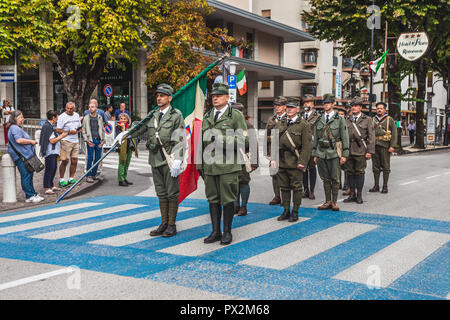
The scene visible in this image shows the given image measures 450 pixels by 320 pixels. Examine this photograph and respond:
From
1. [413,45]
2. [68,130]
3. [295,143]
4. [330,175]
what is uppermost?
[413,45]

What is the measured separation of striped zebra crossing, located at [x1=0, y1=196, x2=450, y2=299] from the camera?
4.65 m

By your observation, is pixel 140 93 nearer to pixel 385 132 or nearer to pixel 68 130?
pixel 68 130

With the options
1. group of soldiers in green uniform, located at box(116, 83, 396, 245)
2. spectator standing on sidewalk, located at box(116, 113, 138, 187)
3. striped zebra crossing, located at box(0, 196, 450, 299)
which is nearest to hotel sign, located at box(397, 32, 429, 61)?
group of soldiers in green uniform, located at box(116, 83, 396, 245)

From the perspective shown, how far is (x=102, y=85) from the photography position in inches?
1289

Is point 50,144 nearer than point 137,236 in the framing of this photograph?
No

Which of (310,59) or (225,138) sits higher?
(310,59)

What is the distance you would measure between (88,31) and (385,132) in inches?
571

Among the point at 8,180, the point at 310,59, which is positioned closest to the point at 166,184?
the point at 8,180

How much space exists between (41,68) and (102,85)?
4.04 meters

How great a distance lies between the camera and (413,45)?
22.3 m

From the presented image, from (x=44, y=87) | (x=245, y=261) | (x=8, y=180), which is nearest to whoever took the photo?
(x=245, y=261)

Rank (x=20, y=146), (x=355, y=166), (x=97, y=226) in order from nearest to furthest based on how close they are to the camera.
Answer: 1. (x=97, y=226)
2. (x=20, y=146)
3. (x=355, y=166)

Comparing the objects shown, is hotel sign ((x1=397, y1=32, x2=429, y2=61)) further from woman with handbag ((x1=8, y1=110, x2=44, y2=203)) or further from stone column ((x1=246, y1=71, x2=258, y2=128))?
woman with handbag ((x1=8, y1=110, x2=44, y2=203))
